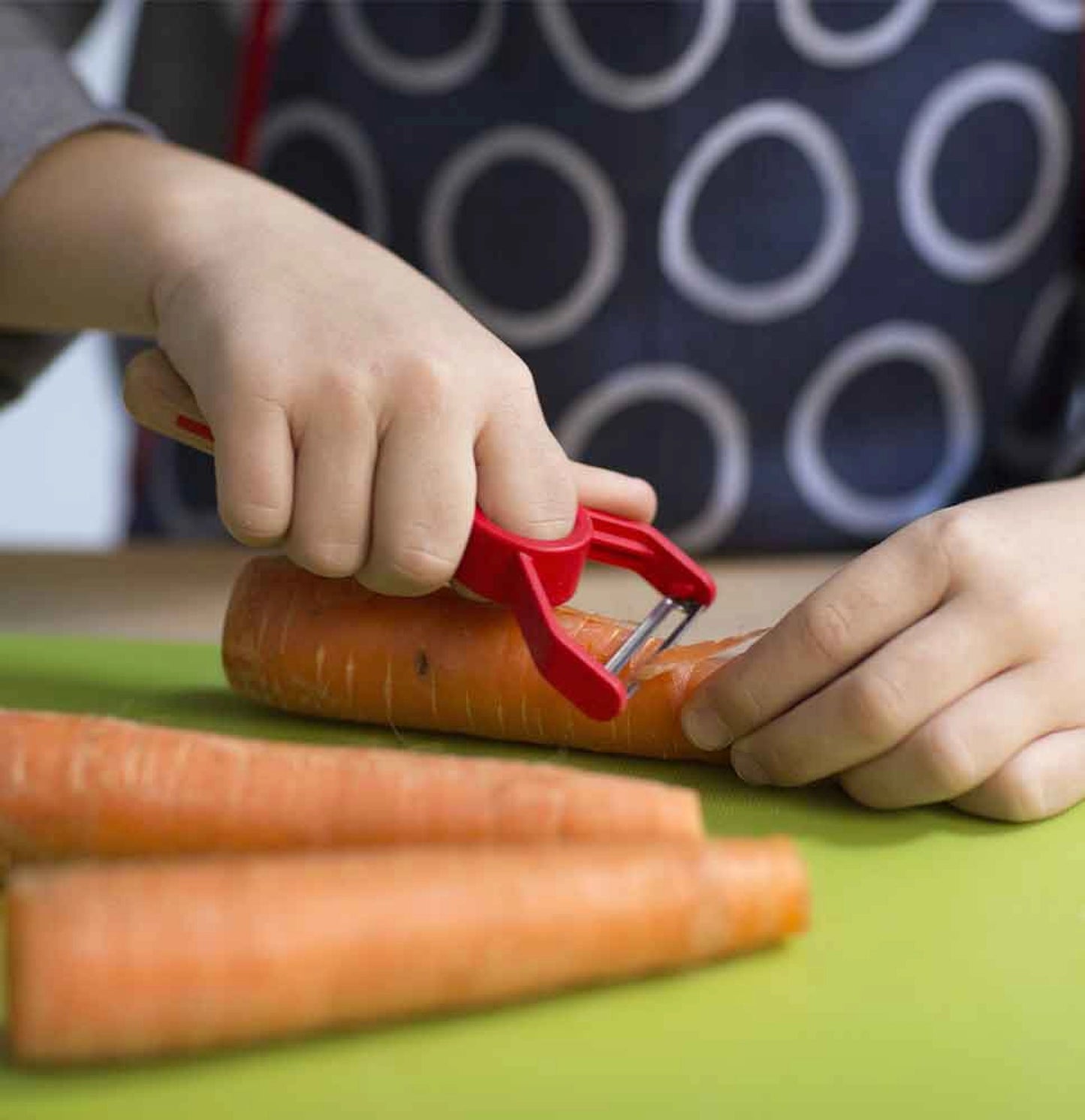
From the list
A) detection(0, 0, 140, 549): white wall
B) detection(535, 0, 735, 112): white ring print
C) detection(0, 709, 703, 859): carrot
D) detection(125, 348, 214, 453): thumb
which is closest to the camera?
detection(0, 709, 703, 859): carrot

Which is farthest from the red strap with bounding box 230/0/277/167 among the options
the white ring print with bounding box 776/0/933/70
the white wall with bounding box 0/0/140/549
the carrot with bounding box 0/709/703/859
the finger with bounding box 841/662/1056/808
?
the white wall with bounding box 0/0/140/549

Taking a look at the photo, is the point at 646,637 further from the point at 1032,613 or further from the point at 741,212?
the point at 741,212

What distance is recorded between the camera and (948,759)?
0.82 meters

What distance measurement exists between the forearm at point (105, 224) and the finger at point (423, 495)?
0.83 feet

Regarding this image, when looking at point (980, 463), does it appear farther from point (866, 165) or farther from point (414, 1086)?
point (414, 1086)

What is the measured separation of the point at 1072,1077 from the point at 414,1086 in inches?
10.7

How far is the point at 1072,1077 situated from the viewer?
24.2 inches

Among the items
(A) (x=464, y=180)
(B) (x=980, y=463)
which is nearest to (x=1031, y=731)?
(B) (x=980, y=463)

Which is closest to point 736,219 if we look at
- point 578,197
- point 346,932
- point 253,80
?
point 578,197

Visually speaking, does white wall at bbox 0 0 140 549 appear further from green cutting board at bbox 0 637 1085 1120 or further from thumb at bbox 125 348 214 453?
green cutting board at bbox 0 637 1085 1120

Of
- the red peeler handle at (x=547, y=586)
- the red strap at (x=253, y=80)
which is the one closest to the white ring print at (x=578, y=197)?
the red strap at (x=253, y=80)

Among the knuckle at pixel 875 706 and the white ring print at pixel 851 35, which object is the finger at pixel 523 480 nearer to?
the knuckle at pixel 875 706

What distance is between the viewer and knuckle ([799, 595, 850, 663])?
0.85 meters

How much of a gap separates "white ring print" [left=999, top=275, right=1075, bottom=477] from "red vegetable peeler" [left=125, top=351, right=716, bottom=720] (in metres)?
0.68
